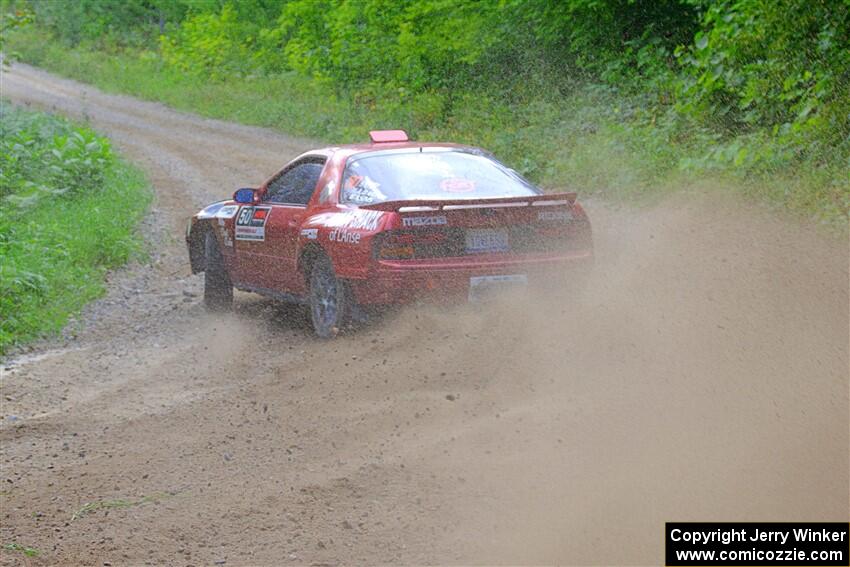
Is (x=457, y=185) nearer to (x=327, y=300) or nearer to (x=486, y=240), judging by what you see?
(x=486, y=240)

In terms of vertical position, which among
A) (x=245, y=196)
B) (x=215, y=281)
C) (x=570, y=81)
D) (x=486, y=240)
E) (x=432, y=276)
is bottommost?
(x=432, y=276)

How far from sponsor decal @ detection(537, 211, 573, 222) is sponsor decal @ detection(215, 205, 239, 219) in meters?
3.40

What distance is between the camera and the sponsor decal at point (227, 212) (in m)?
10.7

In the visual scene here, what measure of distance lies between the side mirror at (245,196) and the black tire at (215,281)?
104cm

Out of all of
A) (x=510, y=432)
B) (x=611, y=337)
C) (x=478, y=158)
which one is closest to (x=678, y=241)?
(x=478, y=158)

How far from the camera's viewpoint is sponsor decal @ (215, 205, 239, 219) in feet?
35.0

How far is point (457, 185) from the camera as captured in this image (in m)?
8.84

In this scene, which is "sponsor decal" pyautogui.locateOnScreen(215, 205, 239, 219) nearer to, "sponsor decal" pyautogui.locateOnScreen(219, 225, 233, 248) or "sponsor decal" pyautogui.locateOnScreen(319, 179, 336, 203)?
"sponsor decal" pyautogui.locateOnScreen(219, 225, 233, 248)

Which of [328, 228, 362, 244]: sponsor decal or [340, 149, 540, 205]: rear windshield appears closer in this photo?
[328, 228, 362, 244]: sponsor decal

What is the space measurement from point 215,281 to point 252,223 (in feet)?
4.10

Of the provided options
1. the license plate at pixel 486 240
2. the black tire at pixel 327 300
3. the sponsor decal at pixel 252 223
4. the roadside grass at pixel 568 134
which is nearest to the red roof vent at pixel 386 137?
the sponsor decal at pixel 252 223

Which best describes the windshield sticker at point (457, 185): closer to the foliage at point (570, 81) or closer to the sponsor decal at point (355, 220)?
the sponsor decal at point (355, 220)

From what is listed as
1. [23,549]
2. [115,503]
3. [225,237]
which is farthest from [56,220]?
[23,549]

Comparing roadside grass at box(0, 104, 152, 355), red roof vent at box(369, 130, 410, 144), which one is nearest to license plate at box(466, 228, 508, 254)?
red roof vent at box(369, 130, 410, 144)
